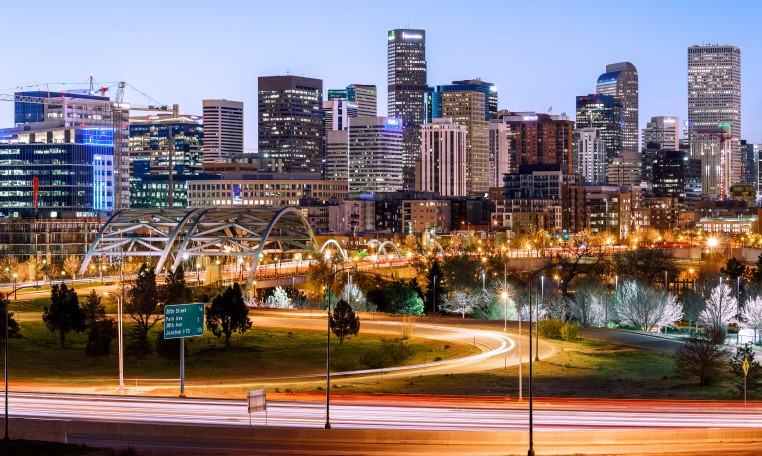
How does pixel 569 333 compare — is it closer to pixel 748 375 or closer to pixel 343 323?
pixel 343 323

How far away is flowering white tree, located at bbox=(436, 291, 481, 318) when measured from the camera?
122375 millimetres

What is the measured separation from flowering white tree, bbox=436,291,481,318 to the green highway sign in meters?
63.8

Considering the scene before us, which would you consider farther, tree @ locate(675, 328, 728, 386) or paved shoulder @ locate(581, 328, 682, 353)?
paved shoulder @ locate(581, 328, 682, 353)

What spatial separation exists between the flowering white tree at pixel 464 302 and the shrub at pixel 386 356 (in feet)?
145

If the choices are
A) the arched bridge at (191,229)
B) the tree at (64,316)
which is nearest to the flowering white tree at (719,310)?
the tree at (64,316)

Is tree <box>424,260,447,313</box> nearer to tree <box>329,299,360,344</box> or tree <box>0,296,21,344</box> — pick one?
tree <box>329,299,360,344</box>

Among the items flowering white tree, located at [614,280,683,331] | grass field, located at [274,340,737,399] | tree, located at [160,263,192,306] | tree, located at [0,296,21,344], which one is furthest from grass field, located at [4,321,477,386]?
flowering white tree, located at [614,280,683,331]

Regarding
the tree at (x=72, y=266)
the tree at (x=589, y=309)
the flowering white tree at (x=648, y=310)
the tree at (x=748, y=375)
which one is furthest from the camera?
the tree at (x=72, y=266)

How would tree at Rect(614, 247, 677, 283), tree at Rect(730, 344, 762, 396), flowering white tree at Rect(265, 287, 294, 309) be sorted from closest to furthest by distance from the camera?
tree at Rect(730, 344, 762, 396) < flowering white tree at Rect(265, 287, 294, 309) < tree at Rect(614, 247, 677, 283)

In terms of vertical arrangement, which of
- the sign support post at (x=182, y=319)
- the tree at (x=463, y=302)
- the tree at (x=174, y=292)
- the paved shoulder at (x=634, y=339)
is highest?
the sign support post at (x=182, y=319)

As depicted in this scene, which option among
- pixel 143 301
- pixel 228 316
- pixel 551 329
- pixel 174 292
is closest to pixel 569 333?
pixel 551 329

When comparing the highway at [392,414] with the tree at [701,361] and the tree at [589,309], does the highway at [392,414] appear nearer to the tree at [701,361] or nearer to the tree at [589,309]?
the tree at [701,361]

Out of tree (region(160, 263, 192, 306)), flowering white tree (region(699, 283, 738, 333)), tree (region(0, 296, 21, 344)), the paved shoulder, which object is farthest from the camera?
flowering white tree (region(699, 283, 738, 333))

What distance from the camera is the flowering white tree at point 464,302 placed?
122 m
